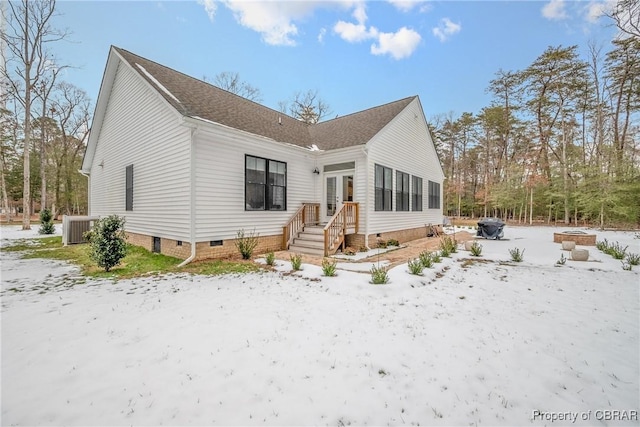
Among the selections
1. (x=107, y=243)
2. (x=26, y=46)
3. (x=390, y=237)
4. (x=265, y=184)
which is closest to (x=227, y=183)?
(x=265, y=184)

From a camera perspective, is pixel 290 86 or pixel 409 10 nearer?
pixel 409 10

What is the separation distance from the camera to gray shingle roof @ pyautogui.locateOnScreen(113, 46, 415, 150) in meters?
7.82

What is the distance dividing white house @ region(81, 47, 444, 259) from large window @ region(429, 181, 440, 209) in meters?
3.01

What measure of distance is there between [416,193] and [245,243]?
952 cm

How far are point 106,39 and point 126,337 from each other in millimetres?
15407

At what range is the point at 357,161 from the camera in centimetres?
968

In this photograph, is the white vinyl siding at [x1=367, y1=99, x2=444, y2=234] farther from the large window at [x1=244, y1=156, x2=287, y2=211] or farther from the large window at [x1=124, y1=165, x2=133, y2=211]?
the large window at [x1=124, y1=165, x2=133, y2=211]

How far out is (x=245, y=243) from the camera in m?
7.72

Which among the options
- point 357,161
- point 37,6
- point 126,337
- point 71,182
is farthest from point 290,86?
point 126,337

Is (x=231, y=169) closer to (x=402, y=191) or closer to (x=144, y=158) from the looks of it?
(x=144, y=158)

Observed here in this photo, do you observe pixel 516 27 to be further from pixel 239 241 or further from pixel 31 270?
pixel 31 270

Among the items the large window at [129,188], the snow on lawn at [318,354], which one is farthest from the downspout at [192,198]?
the large window at [129,188]

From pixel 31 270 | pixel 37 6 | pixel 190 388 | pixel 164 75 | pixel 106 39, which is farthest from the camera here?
pixel 37 6

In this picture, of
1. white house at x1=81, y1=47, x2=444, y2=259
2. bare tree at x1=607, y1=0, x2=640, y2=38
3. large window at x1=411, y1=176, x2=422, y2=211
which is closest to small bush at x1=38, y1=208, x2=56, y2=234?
white house at x1=81, y1=47, x2=444, y2=259
